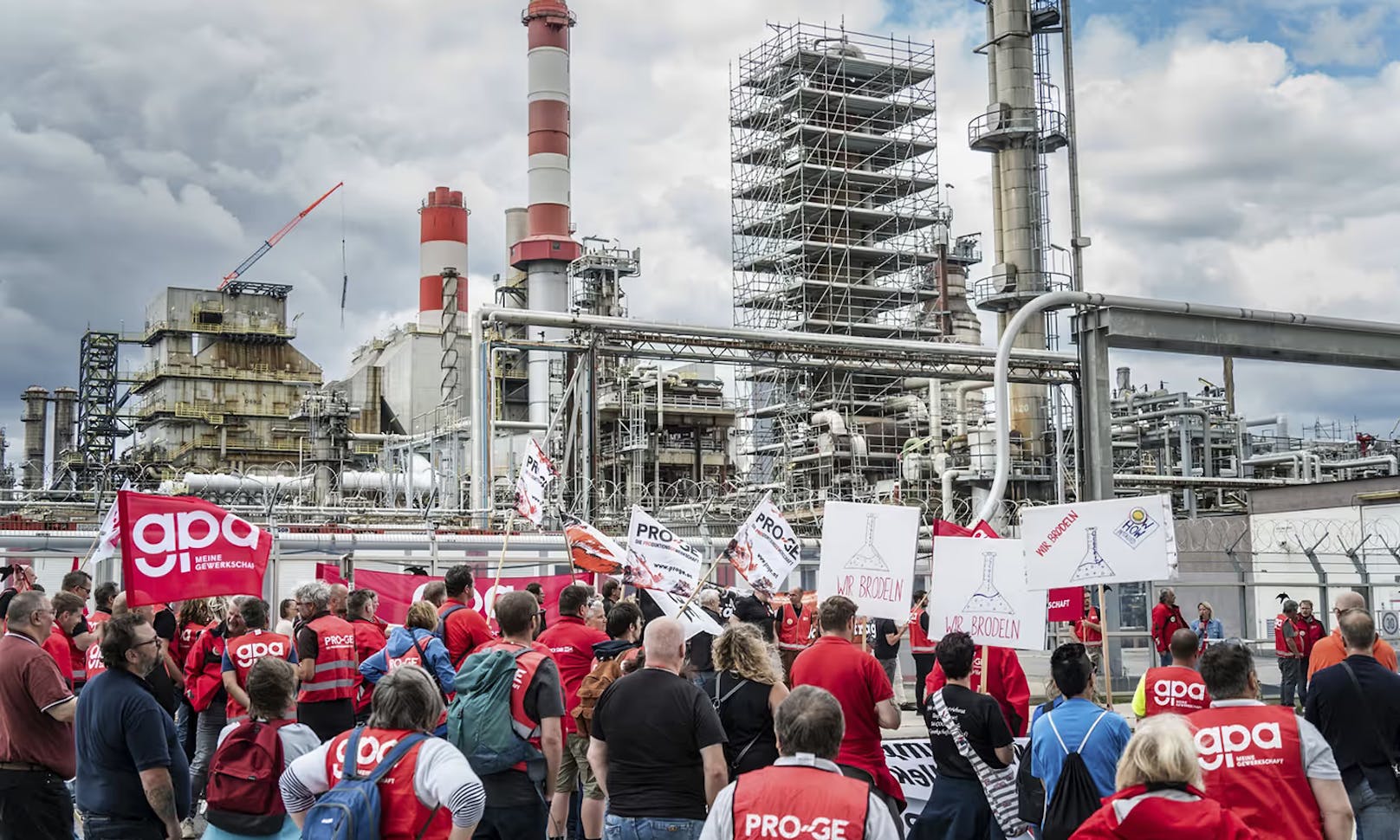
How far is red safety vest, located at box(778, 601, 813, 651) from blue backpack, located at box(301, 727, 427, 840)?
10.9 m

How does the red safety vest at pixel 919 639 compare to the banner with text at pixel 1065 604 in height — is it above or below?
below

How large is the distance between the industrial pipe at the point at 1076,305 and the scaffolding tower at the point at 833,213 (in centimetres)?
3051

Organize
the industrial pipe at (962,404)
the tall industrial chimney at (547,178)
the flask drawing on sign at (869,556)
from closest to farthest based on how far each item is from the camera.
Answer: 1. the flask drawing on sign at (869,556)
2. the industrial pipe at (962,404)
3. the tall industrial chimney at (547,178)

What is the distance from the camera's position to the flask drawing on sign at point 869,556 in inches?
419

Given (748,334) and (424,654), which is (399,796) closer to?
(424,654)

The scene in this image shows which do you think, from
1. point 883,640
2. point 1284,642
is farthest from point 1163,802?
point 1284,642

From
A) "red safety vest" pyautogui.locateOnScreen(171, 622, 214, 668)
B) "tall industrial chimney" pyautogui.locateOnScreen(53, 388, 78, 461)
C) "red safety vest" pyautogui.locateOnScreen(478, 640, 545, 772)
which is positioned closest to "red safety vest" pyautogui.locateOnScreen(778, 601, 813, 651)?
"red safety vest" pyautogui.locateOnScreen(171, 622, 214, 668)

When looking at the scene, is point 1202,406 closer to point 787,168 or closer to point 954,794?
point 787,168

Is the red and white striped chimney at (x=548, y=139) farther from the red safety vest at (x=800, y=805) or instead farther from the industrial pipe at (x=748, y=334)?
the red safety vest at (x=800, y=805)

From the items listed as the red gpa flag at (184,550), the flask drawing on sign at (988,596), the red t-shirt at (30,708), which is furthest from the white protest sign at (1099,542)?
the red t-shirt at (30,708)

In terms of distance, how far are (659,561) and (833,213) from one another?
46.5 metres

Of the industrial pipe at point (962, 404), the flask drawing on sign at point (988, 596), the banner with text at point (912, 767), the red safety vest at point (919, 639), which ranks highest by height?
the industrial pipe at point (962, 404)

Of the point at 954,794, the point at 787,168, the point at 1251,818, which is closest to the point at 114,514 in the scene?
the point at 954,794

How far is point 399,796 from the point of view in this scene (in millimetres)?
5117
